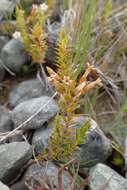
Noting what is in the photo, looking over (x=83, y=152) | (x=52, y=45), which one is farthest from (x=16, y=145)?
(x=52, y=45)

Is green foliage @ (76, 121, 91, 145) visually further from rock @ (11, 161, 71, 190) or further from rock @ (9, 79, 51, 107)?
rock @ (9, 79, 51, 107)

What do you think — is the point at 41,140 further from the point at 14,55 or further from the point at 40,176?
the point at 14,55

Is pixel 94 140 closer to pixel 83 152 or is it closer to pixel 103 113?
pixel 83 152

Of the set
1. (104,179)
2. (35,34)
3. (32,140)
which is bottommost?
(104,179)

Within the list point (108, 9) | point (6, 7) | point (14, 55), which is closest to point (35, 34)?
point (14, 55)

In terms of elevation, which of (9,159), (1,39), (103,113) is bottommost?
(103,113)

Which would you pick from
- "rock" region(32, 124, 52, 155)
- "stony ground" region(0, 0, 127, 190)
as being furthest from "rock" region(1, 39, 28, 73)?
"rock" region(32, 124, 52, 155)

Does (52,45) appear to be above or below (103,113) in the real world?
above
